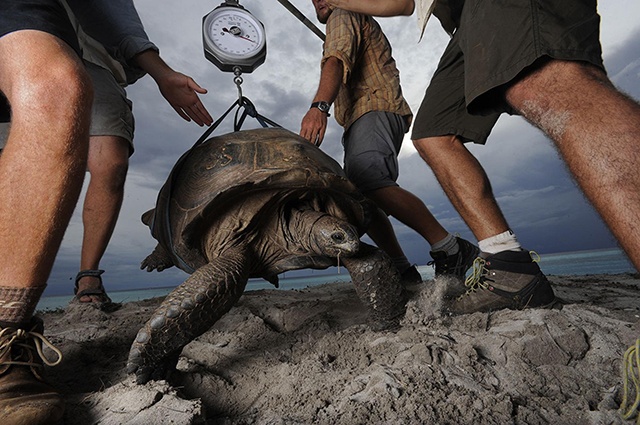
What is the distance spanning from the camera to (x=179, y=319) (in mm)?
1659

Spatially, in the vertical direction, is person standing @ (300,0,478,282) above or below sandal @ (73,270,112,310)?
above

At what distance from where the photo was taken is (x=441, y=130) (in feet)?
8.60

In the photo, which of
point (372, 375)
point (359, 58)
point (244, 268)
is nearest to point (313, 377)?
point (372, 375)

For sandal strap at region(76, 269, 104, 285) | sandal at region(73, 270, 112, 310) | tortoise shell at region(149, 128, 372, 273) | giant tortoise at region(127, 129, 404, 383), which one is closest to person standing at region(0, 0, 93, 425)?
giant tortoise at region(127, 129, 404, 383)

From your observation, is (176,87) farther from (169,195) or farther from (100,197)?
(100,197)

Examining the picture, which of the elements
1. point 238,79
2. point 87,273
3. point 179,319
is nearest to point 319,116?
point 238,79

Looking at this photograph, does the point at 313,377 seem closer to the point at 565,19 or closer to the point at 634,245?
the point at 634,245

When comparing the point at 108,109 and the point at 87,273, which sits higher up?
the point at 108,109

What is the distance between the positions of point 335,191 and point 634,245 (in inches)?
66.2

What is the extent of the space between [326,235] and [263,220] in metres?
0.65

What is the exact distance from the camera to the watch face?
3545 millimetres

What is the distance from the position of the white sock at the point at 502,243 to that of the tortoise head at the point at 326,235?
976 mm

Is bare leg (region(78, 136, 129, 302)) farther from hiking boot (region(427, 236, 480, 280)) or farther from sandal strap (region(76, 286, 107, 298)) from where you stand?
hiking boot (region(427, 236, 480, 280))

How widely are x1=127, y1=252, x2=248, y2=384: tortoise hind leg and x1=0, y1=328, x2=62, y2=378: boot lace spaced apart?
0.33m
